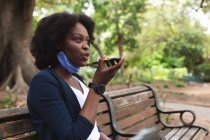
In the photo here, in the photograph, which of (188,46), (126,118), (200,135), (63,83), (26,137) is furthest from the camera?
(188,46)

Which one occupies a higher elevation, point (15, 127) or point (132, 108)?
point (15, 127)

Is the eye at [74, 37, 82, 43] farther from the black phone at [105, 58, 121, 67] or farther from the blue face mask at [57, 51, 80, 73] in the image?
the black phone at [105, 58, 121, 67]

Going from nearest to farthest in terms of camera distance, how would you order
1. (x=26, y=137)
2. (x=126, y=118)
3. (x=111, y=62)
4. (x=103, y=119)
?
(x=111, y=62), (x=26, y=137), (x=103, y=119), (x=126, y=118)

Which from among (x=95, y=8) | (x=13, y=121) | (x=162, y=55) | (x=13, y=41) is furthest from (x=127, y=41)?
(x=13, y=121)

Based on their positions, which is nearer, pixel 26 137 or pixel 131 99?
pixel 26 137

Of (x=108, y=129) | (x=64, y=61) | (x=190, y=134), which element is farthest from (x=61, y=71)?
(x=190, y=134)

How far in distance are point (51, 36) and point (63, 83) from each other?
32 centimetres

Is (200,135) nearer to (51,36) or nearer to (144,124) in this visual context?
(144,124)

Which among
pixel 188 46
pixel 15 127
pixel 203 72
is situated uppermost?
pixel 15 127

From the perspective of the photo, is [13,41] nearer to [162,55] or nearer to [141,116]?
[141,116]

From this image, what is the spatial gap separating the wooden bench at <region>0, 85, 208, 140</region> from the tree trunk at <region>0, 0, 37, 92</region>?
6971mm

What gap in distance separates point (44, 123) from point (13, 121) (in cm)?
45

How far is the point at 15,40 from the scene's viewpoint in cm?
1248

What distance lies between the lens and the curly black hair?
2658 millimetres
